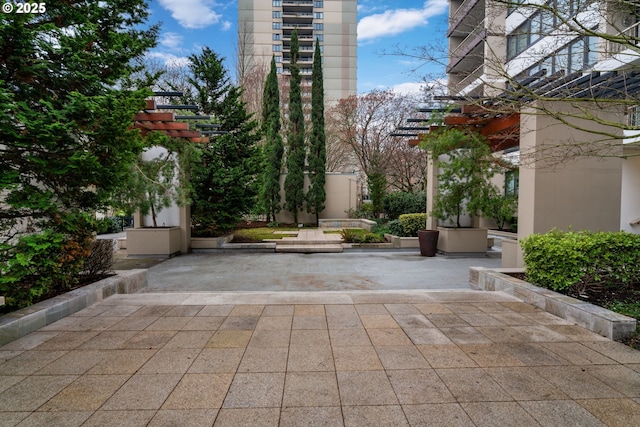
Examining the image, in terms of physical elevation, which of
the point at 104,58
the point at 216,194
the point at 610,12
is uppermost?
the point at 610,12

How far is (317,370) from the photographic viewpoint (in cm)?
264

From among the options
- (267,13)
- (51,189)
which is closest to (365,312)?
(51,189)

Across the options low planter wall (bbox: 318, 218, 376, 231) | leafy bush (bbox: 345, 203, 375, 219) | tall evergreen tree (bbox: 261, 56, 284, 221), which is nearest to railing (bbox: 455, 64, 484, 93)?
low planter wall (bbox: 318, 218, 376, 231)

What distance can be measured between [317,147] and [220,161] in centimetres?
869

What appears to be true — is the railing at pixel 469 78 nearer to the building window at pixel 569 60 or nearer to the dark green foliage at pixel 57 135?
the building window at pixel 569 60

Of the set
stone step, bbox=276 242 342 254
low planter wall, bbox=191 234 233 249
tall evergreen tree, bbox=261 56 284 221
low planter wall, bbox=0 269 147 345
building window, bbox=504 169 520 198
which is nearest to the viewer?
low planter wall, bbox=0 269 147 345

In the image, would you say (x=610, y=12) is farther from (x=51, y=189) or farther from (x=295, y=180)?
(x=295, y=180)

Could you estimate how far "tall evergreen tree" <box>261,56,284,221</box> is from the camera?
18.5m

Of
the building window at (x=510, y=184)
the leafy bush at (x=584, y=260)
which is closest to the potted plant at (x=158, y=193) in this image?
the leafy bush at (x=584, y=260)

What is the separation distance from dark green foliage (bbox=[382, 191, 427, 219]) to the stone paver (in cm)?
1091

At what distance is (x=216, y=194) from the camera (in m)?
11.6

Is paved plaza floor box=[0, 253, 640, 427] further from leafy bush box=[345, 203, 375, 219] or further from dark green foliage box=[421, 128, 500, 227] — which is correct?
leafy bush box=[345, 203, 375, 219]

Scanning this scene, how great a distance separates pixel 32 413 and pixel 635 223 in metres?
15.8

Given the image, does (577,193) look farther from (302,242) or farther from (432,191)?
(302,242)
